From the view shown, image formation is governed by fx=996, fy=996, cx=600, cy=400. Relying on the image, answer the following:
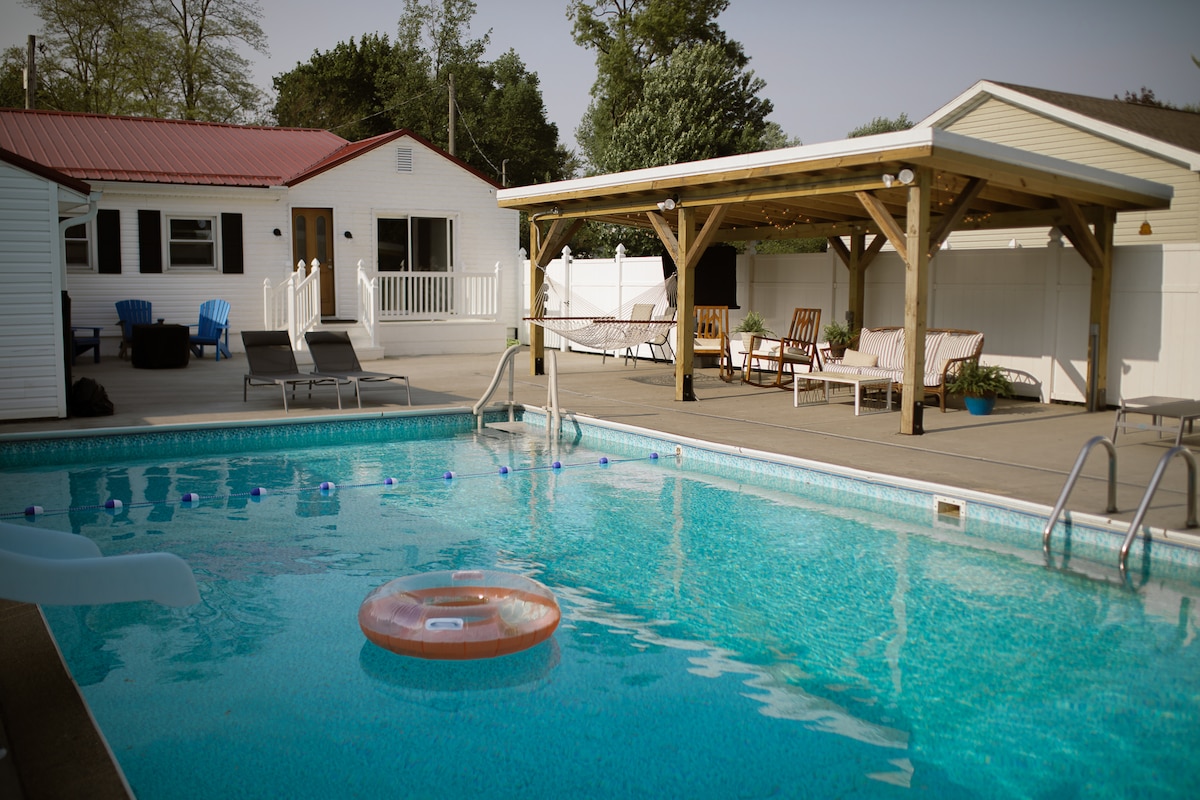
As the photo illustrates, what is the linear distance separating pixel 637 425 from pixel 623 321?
313cm

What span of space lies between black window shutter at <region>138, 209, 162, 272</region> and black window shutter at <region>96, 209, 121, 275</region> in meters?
0.34

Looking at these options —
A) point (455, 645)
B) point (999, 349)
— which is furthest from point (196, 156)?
point (455, 645)

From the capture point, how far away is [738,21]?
36125mm

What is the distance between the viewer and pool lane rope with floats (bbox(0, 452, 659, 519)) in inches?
279

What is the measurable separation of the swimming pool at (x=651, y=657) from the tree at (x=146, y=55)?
28.9 m

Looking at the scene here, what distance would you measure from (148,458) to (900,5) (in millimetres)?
32143

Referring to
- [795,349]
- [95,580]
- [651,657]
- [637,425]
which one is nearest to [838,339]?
[795,349]

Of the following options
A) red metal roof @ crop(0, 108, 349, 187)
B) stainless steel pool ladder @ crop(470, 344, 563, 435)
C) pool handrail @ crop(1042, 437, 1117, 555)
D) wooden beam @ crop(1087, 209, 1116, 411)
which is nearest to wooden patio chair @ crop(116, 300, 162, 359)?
red metal roof @ crop(0, 108, 349, 187)

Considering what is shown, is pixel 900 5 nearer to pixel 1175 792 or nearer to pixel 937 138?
pixel 937 138

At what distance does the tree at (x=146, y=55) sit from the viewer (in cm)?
3191

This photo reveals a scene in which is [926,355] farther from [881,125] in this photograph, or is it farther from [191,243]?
[881,125]

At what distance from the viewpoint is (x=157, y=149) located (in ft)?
59.1

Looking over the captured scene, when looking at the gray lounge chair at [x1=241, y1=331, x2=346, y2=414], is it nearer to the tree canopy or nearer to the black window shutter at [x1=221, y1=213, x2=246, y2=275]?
the black window shutter at [x1=221, y1=213, x2=246, y2=275]

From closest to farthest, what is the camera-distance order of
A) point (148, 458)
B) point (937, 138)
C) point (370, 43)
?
point (937, 138)
point (148, 458)
point (370, 43)
